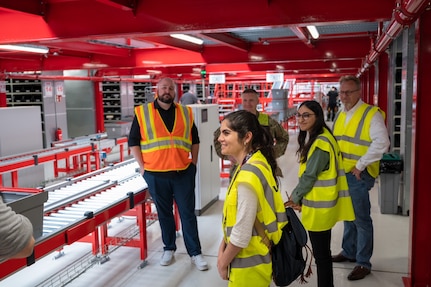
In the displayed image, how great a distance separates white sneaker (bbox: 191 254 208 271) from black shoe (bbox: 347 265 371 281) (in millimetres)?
1411

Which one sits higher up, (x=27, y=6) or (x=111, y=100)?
(x=27, y=6)

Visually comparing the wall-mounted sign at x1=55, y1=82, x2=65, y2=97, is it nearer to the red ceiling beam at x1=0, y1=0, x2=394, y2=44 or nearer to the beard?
the red ceiling beam at x1=0, y1=0, x2=394, y2=44

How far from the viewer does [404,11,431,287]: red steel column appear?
326 cm

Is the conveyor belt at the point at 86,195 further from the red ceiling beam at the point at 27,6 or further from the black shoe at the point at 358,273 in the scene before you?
the black shoe at the point at 358,273

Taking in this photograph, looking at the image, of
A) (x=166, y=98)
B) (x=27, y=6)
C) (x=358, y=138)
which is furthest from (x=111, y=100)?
(x=358, y=138)

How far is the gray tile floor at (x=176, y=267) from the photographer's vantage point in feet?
13.2

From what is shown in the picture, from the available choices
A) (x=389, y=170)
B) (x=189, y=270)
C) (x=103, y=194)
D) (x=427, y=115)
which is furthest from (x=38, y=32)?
(x=389, y=170)

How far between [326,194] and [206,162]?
11.6ft

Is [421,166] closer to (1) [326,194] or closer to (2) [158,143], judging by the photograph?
(1) [326,194]

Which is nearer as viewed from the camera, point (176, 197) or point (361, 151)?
point (361, 151)

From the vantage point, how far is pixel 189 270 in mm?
4297

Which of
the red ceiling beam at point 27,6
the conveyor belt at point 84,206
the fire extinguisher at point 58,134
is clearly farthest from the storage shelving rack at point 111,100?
the red ceiling beam at point 27,6

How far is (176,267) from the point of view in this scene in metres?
4.38

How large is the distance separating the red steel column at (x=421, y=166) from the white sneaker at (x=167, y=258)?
7.61ft
